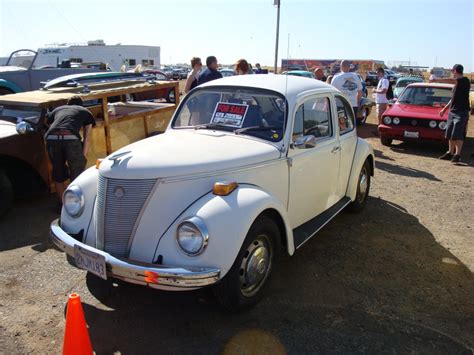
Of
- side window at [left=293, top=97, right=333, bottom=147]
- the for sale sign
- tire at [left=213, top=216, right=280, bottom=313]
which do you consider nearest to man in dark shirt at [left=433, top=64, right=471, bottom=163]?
side window at [left=293, top=97, right=333, bottom=147]

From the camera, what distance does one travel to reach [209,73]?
24.5 feet

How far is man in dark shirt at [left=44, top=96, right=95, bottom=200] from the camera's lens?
5050 mm

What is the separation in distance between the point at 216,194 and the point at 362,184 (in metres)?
3.18

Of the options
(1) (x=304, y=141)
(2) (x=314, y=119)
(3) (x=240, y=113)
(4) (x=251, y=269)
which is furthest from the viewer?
(2) (x=314, y=119)

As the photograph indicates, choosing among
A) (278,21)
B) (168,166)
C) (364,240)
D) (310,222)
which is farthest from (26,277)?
(278,21)

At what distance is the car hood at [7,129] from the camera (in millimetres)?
5285

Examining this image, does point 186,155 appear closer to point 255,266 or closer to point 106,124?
point 255,266

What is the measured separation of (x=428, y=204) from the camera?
6242 millimetres

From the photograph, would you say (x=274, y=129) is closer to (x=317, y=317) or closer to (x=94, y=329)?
(x=317, y=317)

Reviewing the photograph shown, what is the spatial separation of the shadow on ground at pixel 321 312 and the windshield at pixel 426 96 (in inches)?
261

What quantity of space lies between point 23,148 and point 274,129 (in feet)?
11.4

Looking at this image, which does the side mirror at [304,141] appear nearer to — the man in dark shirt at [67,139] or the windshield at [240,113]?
the windshield at [240,113]

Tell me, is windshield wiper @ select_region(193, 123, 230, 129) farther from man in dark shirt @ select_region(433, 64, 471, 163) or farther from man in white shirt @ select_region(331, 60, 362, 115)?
man in dark shirt @ select_region(433, 64, 471, 163)

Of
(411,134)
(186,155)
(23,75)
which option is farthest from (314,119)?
(23,75)
